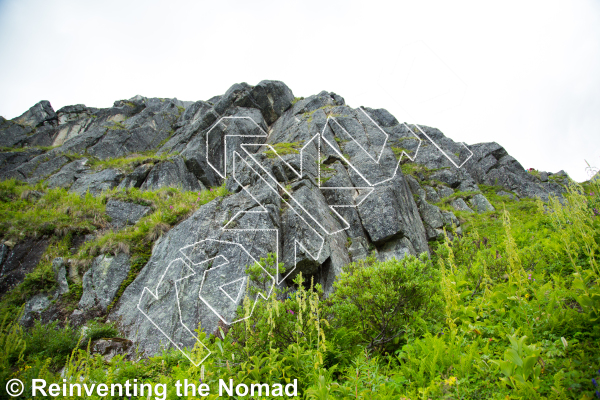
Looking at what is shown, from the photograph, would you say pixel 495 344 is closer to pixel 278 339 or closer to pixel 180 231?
pixel 278 339

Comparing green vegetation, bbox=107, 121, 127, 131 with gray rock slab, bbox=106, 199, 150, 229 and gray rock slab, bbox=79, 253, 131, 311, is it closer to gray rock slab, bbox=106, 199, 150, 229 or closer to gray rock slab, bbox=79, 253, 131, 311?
gray rock slab, bbox=106, 199, 150, 229

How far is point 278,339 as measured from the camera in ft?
12.2

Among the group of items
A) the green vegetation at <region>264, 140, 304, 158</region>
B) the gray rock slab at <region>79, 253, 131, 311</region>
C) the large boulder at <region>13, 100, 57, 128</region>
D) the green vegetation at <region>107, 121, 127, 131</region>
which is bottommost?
the gray rock slab at <region>79, 253, 131, 311</region>

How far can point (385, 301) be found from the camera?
→ 3.86m

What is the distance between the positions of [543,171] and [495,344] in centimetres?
2917

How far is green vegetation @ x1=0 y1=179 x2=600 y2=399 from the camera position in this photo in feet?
7.59

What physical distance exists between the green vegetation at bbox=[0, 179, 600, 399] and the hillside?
2cm

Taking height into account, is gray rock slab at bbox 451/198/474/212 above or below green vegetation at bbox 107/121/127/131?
below

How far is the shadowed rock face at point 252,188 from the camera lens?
291 inches

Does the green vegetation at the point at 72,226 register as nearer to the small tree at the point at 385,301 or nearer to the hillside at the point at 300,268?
the hillside at the point at 300,268

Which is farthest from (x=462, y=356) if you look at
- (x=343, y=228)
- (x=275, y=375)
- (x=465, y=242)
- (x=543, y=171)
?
(x=543, y=171)

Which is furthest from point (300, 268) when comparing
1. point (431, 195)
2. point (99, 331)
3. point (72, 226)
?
point (431, 195)

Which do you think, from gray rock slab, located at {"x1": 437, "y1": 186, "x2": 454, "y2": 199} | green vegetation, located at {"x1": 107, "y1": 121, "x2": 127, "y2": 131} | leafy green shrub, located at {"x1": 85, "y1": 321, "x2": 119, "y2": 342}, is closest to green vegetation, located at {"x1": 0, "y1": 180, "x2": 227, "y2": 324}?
leafy green shrub, located at {"x1": 85, "y1": 321, "x2": 119, "y2": 342}

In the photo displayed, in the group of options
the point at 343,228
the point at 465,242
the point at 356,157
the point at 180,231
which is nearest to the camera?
the point at 465,242
